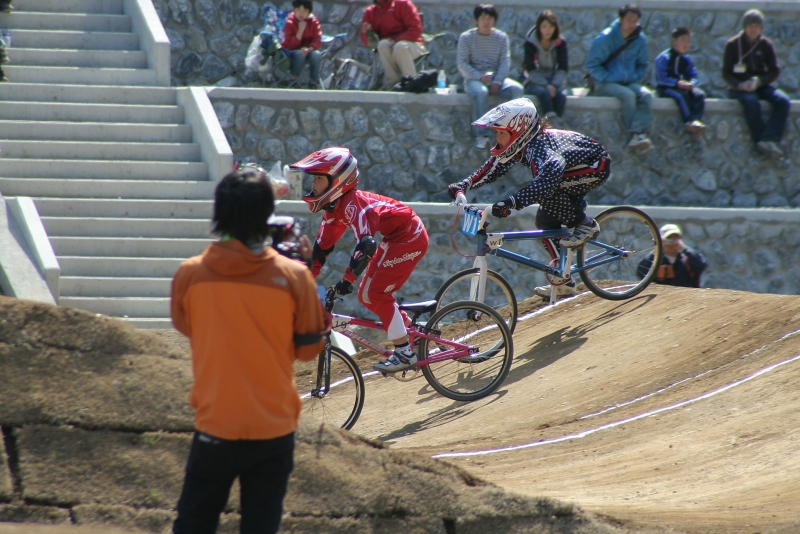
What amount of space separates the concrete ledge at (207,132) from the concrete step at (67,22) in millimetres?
2132

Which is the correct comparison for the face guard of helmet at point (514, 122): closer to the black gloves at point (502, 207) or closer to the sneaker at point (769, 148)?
the black gloves at point (502, 207)

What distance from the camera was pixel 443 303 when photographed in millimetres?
8703

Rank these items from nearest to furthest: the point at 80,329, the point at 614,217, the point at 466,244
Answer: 1. the point at 80,329
2. the point at 614,217
3. the point at 466,244

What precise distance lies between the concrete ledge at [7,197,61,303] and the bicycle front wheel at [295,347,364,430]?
177 inches

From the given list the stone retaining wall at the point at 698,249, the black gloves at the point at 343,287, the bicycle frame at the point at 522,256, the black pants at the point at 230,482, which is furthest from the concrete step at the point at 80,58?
the black pants at the point at 230,482

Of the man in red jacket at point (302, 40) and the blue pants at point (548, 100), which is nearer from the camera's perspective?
the blue pants at point (548, 100)

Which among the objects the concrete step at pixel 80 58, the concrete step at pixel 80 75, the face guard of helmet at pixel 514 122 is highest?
the face guard of helmet at pixel 514 122

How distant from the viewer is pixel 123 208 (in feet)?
39.4

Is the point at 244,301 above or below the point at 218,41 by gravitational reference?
above

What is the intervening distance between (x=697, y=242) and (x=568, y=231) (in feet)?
17.3

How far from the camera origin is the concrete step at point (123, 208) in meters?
11.8

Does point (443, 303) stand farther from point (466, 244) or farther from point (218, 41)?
point (218, 41)

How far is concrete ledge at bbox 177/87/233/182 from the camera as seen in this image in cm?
1220

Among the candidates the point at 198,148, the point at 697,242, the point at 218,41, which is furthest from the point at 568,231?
the point at 218,41
